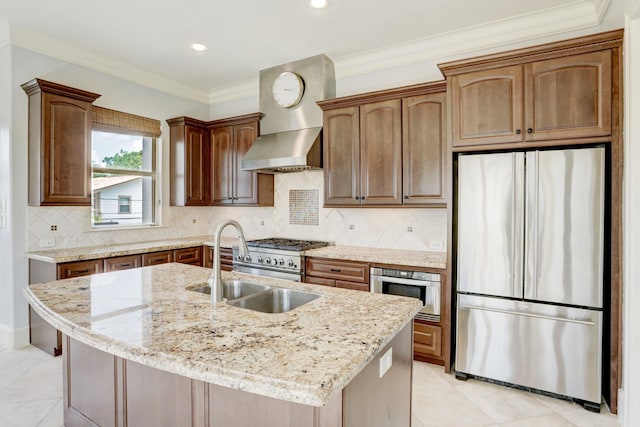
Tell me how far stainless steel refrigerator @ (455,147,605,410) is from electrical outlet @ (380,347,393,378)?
152 centimetres

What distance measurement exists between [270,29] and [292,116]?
1006 mm

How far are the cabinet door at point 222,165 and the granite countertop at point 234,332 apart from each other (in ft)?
8.75

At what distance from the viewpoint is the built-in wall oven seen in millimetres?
2943

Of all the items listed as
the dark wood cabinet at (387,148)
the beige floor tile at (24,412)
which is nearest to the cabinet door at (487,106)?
the dark wood cabinet at (387,148)

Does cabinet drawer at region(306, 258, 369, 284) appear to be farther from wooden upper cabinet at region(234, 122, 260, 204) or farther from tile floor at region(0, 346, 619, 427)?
wooden upper cabinet at region(234, 122, 260, 204)

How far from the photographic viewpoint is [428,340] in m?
3.00

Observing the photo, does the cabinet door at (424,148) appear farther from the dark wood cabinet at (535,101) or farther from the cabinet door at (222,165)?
the cabinet door at (222,165)

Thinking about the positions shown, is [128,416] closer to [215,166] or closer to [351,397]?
[351,397]

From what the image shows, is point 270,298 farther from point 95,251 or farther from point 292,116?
point 292,116

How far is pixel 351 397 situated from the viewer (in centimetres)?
115

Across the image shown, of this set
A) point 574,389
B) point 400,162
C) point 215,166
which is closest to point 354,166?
point 400,162

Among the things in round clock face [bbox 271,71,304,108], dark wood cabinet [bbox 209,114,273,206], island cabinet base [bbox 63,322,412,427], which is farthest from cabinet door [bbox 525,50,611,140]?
dark wood cabinet [bbox 209,114,273,206]

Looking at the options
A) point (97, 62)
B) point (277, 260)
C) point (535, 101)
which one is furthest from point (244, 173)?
point (535, 101)

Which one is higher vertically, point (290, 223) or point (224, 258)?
point (290, 223)
